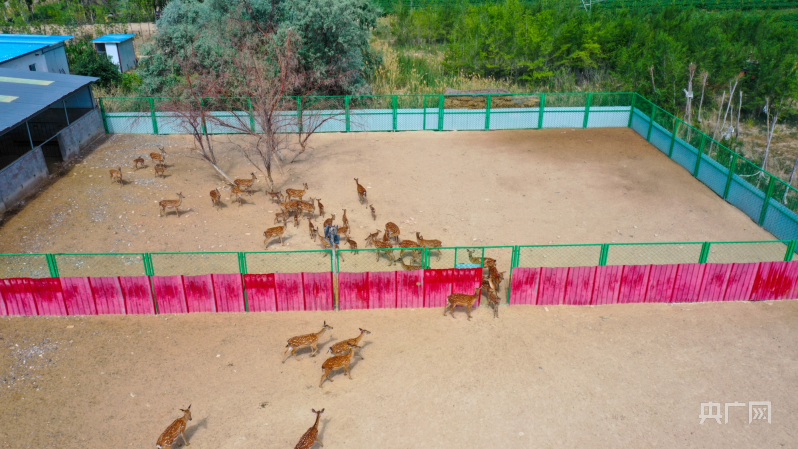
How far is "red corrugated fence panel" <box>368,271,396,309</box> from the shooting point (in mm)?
15086

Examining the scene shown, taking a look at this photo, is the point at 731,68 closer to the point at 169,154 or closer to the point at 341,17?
the point at 341,17

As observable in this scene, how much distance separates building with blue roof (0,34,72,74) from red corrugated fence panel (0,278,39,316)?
19240mm

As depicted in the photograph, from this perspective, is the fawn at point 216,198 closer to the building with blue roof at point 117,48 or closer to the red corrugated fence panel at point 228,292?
the red corrugated fence panel at point 228,292

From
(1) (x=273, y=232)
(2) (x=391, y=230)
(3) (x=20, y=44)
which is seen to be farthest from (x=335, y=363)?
(3) (x=20, y=44)

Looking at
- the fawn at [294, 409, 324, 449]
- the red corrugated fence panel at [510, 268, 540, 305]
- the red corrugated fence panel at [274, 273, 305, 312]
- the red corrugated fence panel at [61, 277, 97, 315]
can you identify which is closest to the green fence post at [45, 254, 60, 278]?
the red corrugated fence panel at [61, 277, 97, 315]

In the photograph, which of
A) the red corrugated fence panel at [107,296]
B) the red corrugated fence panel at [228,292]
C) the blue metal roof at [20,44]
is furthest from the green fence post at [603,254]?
the blue metal roof at [20,44]

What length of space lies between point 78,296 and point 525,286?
37.7ft

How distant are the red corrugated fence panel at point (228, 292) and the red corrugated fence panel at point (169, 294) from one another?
2.82 feet

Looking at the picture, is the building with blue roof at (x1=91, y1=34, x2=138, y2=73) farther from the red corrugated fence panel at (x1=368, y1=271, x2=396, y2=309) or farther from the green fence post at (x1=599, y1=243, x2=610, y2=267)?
the green fence post at (x1=599, y1=243, x2=610, y2=267)

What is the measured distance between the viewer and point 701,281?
15.7 metres

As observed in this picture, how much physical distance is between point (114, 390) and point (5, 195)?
Answer: 11.9m

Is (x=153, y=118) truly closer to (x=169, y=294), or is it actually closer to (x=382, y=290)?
(x=169, y=294)

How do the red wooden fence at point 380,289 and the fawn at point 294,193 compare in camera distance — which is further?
the fawn at point 294,193

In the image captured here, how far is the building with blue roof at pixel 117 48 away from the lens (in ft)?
131
